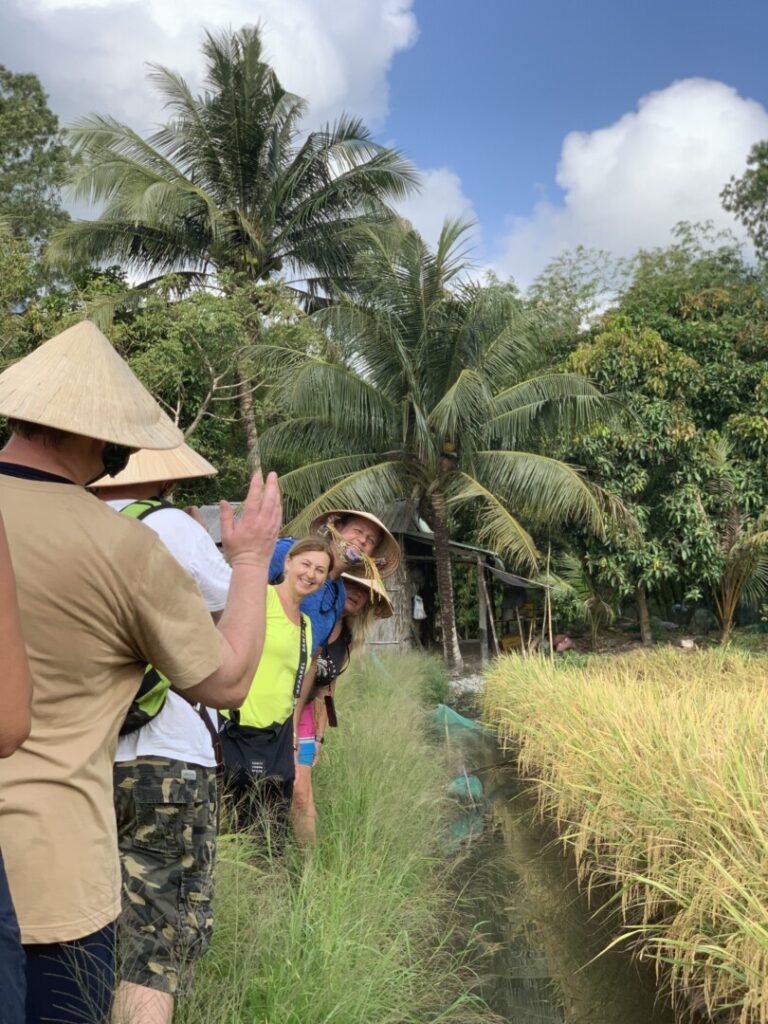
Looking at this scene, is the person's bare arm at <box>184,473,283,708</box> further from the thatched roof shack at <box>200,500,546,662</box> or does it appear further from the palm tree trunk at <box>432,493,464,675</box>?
the palm tree trunk at <box>432,493,464,675</box>

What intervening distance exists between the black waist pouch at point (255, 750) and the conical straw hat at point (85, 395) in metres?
1.66

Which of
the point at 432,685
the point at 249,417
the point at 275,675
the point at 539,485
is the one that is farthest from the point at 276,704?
the point at 249,417

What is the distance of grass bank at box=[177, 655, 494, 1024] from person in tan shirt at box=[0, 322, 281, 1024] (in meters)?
0.85

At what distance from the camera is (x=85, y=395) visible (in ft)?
5.43

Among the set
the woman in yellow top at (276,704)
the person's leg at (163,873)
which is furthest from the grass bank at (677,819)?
the person's leg at (163,873)

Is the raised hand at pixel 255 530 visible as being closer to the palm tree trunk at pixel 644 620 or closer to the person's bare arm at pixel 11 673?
the person's bare arm at pixel 11 673

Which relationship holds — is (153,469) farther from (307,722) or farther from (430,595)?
(430,595)

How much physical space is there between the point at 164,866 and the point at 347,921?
1.38 metres

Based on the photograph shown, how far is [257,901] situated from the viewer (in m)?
2.95

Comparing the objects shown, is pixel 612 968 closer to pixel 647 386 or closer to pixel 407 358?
pixel 407 358

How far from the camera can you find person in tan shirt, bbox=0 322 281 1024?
1485mm

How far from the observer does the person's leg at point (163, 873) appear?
1.93 metres

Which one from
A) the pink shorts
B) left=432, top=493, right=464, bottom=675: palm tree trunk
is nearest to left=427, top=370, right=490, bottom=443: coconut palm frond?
left=432, top=493, right=464, bottom=675: palm tree trunk

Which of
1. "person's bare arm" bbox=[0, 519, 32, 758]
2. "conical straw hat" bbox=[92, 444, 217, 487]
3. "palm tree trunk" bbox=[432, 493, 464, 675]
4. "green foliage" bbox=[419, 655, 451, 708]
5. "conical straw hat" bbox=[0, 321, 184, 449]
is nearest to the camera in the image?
"person's bare arm" bbox=[0, 519, 32, 758]
